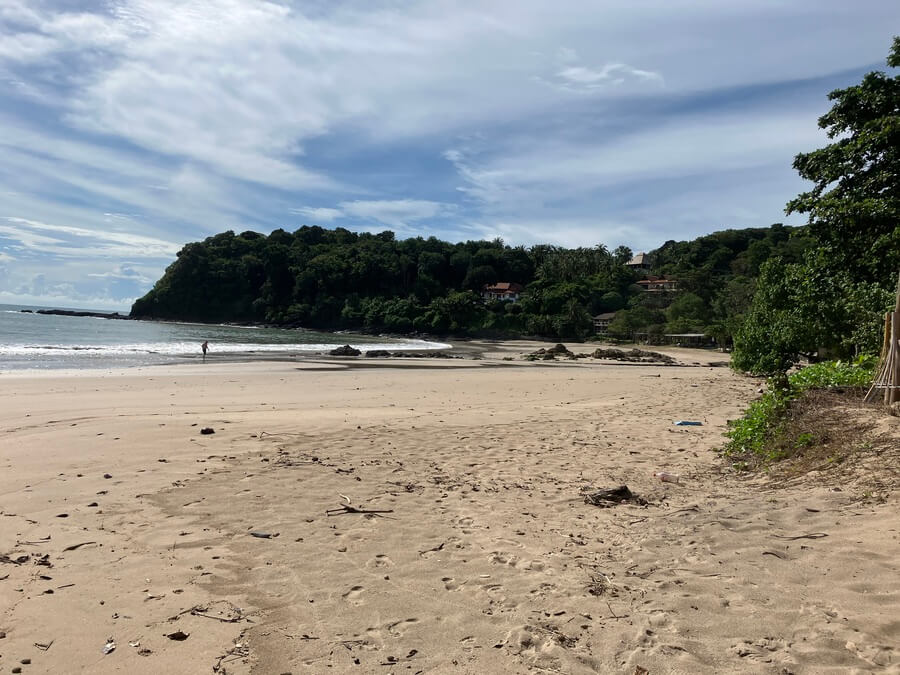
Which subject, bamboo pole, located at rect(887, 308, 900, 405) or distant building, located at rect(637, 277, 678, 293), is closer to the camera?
bamboo pole, located at rect(887, 308, 900, 405)

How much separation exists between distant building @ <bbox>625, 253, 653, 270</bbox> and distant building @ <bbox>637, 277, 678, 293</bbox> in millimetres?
22549

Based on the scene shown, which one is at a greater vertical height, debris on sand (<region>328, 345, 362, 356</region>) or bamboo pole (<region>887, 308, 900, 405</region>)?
bamboo pole (<region>887, 308, 900, 405</region>)

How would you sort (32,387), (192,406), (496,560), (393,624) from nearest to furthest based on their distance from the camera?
(393,624) < (496,560) < (192,406) < (32,387)

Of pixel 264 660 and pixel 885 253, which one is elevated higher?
pixel 885 253

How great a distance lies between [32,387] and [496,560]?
16.3 meters

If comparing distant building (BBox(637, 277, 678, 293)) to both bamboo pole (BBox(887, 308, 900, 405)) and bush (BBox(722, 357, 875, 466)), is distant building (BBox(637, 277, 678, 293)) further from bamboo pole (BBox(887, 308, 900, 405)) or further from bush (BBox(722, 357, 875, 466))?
bamboo pole (BBox(887, 308, 900, 405))

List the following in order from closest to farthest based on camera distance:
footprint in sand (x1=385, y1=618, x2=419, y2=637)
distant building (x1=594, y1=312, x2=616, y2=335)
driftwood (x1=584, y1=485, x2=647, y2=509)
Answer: footprint in sand (x1=385, y1=618, x2=419, y2=637), driftwood (x1=584, y1=485, x2=647, y2=509), distant building (x1=594, y1=312, x2=616, y2=335)

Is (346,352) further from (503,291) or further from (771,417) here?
(503,291)

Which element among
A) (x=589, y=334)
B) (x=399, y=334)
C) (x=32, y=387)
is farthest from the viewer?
(x=399, y=334)

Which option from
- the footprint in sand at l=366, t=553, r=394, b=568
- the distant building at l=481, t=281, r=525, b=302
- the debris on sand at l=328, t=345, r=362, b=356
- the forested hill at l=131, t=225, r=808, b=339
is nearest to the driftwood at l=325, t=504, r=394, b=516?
the footprint in sand at l=366, t=553, r=394, b=568

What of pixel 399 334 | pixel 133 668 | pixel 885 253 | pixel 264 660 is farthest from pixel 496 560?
pixel 399 334

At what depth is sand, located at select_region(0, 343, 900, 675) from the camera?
2930 millimetres

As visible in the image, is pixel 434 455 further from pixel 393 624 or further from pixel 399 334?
pixel 399 334

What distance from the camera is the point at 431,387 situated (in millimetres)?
17266
